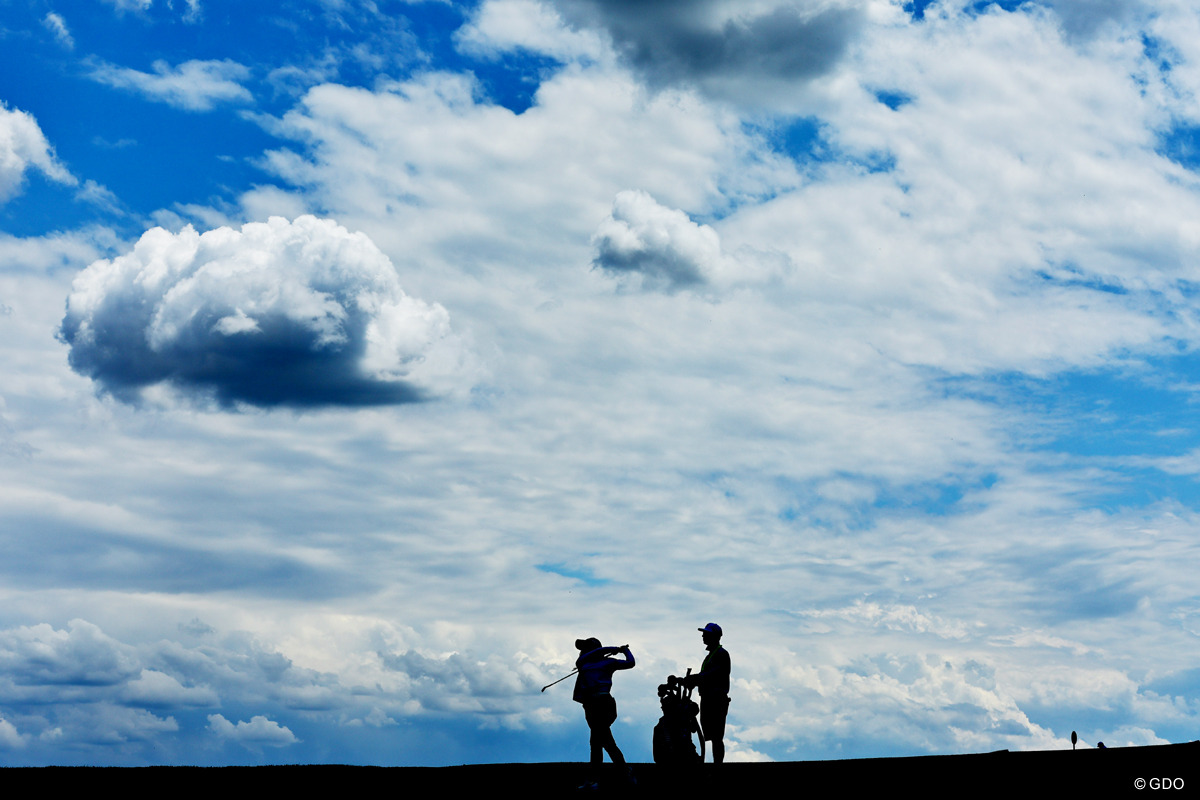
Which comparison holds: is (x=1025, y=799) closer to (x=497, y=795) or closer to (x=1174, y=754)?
(x=1174, y=754)

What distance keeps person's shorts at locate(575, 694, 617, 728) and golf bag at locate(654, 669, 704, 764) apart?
34.4 inches

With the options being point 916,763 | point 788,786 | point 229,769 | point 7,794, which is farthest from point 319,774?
point 916,763

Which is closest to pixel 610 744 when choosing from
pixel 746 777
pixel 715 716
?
pixel 715 716

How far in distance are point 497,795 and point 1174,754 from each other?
13.4 meters

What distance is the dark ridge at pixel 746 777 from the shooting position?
17.2 meters

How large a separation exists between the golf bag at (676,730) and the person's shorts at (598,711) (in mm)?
874

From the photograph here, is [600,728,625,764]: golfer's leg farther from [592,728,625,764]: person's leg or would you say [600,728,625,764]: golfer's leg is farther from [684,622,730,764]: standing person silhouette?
[684,622,730,764]: standing person silhouette

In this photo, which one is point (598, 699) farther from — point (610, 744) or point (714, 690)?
point (714, 690)

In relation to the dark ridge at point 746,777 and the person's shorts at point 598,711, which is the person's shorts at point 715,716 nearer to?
the dark ridge at point 746,777

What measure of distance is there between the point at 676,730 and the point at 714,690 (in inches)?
67.9

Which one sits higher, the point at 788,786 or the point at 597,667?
Result: the point at 597,667

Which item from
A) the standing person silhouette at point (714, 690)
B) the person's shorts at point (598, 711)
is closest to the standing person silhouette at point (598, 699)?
the person's shorts at point (598, 711)

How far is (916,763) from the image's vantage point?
22828mm

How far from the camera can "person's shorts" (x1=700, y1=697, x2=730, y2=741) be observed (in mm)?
18594
